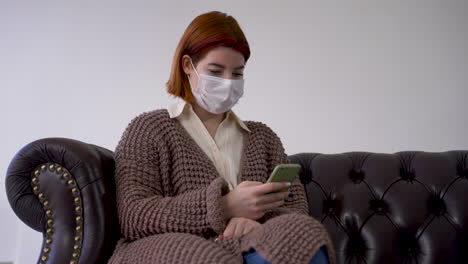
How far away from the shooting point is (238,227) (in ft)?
2.70

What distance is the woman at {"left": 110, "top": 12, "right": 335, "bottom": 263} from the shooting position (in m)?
0.69

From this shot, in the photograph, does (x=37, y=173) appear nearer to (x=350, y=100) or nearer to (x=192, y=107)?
(x=192, y=107)

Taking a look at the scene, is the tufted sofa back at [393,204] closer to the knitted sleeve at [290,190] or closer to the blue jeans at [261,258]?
the knitted sleeve at [290,190]

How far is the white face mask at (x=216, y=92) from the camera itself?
1.02 metres

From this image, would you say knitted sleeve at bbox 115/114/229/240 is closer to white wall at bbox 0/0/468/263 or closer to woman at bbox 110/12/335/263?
woman at bbox 110/12/335/263

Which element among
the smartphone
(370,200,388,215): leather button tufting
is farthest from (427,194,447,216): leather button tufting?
the smartphone

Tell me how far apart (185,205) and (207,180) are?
128 mm

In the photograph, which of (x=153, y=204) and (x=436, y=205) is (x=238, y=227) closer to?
(x=153, y=204)

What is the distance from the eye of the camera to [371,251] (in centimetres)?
118

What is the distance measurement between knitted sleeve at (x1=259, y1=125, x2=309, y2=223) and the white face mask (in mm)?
160

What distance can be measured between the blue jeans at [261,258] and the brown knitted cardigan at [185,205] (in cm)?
1

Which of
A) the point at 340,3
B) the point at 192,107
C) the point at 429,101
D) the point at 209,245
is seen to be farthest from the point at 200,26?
the point at 429,101

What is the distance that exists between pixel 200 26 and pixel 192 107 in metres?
0.22

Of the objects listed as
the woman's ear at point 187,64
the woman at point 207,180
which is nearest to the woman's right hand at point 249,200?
the woman at point 207,180
